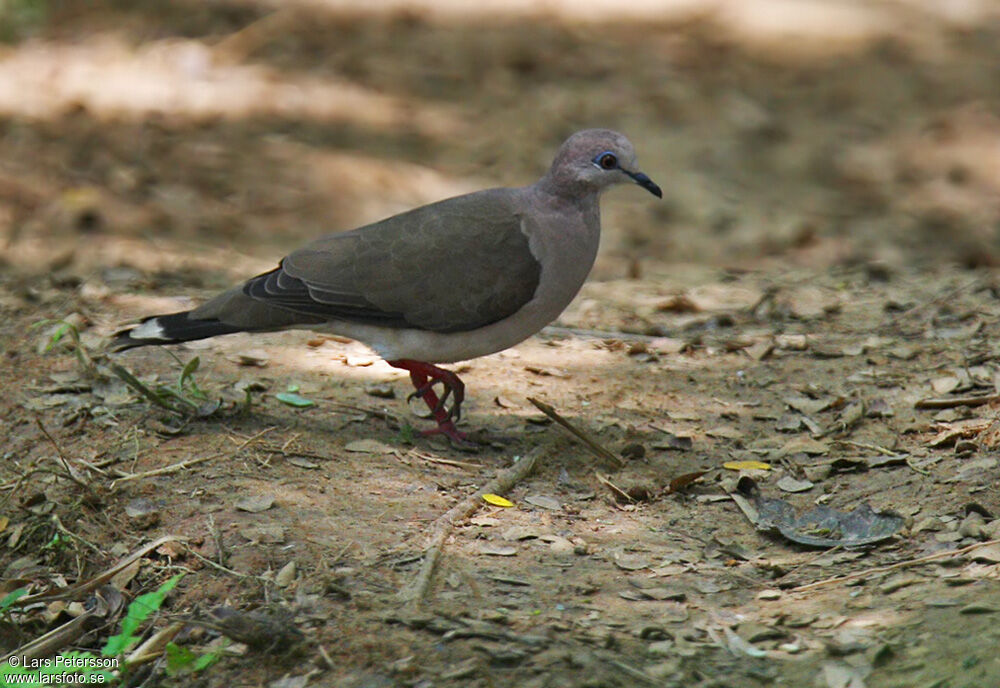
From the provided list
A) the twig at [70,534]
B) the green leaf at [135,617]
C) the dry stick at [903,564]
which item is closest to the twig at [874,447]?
the dry stick at [903,564]

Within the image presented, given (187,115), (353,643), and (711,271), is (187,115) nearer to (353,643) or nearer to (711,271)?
(711,271)

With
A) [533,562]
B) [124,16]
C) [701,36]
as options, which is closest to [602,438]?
[533,562]

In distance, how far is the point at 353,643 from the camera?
313 centimetres

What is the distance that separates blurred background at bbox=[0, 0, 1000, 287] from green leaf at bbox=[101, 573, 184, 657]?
110 inches

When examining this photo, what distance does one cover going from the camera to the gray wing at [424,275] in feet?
14.2

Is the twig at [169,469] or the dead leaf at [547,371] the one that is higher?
the dead leaf at [547,371]

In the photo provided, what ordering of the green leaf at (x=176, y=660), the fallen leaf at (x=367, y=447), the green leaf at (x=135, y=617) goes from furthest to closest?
1. the fallen leaf at (x=367, y=447)
2. the green leaf at (x=135, y=617)
3. the green leaf at (x=176, y=660)

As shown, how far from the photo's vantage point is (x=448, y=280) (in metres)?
4.37

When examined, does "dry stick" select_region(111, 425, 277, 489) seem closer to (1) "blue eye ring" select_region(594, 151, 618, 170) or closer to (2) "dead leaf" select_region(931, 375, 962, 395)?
(1) "blue eye ring" select_region(594, 151, 618, 170)

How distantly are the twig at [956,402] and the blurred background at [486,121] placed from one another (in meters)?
2.11

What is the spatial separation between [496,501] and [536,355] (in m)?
1.37

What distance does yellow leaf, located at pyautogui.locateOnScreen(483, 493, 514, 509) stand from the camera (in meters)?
3.93

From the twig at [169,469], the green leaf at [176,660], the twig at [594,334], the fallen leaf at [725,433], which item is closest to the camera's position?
the green leaf at [176,660]

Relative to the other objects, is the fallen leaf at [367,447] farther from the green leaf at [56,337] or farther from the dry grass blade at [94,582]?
the green leaf at [56,337]
